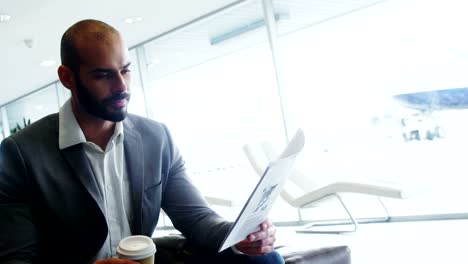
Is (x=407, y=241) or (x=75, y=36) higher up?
(x=75, y=36)

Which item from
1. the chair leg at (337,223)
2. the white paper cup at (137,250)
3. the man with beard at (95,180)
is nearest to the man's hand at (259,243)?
the man with beard at (95,180)

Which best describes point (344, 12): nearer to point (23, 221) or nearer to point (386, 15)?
point (386, 15)

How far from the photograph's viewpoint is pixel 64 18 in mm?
4332

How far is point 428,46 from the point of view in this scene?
3742mm

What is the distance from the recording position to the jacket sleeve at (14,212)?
0.99 metres

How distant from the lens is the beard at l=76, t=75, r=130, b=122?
119cm

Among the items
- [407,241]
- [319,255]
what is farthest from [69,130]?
[407,241]

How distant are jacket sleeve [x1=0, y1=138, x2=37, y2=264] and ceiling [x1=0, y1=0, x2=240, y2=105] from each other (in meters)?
3.29

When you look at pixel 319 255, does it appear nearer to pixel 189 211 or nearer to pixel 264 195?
pixel 264 195

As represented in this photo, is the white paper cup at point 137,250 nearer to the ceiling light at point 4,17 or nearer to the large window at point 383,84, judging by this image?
the large window at point 383,84

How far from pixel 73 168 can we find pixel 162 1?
3.41 metres

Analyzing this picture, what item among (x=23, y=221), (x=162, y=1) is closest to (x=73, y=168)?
(x=23, y=221)

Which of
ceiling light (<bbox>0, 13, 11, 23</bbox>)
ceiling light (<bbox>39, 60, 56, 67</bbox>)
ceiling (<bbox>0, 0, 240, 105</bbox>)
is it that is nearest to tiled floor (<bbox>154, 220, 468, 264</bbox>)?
ceiling (<bbox>0, 0, 240, 105</bbox>)

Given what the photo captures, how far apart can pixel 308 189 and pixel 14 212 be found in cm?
295
